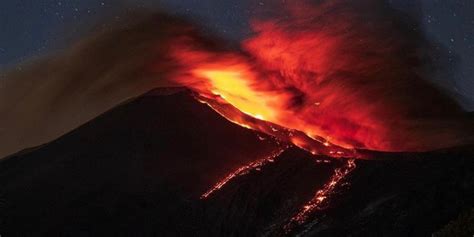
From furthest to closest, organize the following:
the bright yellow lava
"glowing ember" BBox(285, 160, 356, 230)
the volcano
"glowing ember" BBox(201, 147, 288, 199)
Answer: the bright yellow lava → "glowing ember" BBox(201, 147, 288, 199) → "glowing ember" BBox(285, 160, 356, 230) → the volcano

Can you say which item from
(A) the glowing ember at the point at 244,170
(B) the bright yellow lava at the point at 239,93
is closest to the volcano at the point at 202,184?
(A) the glowing ember at the point at 244,170

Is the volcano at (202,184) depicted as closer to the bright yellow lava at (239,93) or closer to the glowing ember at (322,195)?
the glowing ember at (322,195)

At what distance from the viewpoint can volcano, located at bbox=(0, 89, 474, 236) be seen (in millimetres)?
16609

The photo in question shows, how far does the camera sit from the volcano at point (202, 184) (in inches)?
654

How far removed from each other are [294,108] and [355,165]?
458 inches

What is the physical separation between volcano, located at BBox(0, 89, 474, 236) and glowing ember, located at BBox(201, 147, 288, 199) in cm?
6

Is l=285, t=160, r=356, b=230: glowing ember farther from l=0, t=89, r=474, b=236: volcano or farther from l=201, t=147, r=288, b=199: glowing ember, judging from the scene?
l=201, t=147, r=288, b=199: glowing ember

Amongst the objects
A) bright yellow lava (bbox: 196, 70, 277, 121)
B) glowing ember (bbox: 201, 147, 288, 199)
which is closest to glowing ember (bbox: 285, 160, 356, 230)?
glowing ember (bbox: 201, 147, 288, 199)

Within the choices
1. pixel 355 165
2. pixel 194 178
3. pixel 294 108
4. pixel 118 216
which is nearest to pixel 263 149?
pixel 194 178

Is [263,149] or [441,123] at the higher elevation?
[263,149]

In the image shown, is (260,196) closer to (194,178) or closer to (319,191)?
(319,191)

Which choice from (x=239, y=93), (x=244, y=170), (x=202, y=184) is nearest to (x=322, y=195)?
(x=244, y=170)

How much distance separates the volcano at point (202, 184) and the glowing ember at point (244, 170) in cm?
6

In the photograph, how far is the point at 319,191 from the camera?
19.0 m
